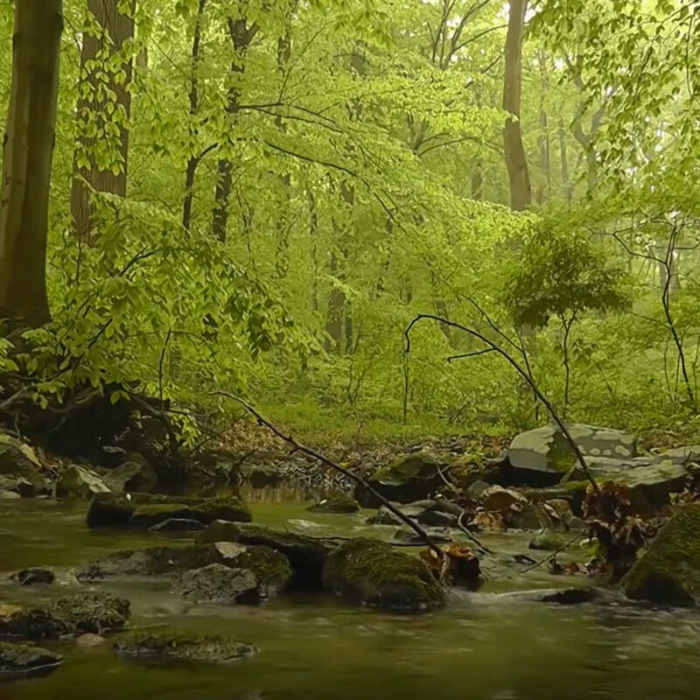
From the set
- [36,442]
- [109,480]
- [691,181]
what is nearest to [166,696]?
[109,480]

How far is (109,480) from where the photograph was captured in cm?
980

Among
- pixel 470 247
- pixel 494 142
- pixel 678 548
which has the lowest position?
pixel 678 548

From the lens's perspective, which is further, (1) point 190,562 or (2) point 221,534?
(2) point 221,534

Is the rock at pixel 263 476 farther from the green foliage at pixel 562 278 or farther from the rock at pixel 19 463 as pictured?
the green foliage at pixel 562 278

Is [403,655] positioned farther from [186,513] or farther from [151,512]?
[151,512]

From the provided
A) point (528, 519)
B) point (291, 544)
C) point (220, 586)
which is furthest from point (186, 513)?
point (528, 519)

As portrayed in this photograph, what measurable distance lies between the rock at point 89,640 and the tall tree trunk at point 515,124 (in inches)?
625

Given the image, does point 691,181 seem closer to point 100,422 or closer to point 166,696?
point 100,422

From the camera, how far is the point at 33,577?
4617 mm

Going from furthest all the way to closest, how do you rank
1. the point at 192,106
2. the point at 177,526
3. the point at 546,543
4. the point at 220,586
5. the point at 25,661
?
the point at 192,106
the point at 177,526
the point at 546,543
the point at 220,586
the point at 25,661

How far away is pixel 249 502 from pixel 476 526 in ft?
8.88

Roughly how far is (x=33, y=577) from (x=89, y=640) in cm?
128

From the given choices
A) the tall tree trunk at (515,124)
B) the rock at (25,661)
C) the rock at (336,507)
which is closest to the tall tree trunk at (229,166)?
the tall tree trunk at (515,124)

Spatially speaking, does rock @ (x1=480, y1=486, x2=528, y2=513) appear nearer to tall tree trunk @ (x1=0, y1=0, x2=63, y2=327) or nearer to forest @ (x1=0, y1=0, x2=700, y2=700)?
Answer: forest @ (x1=0, y1=0, x2=700, y2=700)
